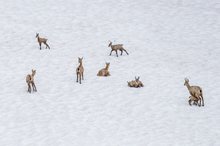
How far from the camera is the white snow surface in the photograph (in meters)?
15.6

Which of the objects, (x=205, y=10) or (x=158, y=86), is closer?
(x=158, y=86)

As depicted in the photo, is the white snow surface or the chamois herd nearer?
the white snow surface

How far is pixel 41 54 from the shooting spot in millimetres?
24891

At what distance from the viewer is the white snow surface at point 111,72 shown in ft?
51.1

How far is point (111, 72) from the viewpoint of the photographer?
2233cm

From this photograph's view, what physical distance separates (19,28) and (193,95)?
16221mm

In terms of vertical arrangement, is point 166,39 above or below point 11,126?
above

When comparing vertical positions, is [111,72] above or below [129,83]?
above

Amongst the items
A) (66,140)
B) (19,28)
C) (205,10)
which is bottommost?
(66,140)

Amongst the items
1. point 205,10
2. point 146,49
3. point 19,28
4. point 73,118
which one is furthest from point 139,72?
point 205,10

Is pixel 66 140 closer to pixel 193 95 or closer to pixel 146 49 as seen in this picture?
pixel 193 95

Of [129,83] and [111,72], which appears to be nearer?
[129,83]

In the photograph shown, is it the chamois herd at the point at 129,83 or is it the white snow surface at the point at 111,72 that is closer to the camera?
the white snow surface at the point at 111,72

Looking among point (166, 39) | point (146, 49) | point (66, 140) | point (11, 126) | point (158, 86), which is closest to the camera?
point (66, 140)
